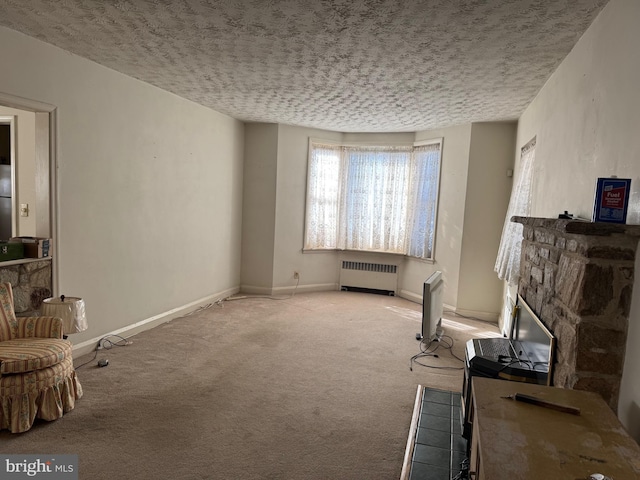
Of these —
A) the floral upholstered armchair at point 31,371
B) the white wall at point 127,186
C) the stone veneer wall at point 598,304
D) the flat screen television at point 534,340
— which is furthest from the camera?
the white wall at point 127,186

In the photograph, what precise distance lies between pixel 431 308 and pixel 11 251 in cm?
349

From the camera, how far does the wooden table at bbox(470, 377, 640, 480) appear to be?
4.08 feet

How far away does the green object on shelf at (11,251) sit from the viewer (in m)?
3.00

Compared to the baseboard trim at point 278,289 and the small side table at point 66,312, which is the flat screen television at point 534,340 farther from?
the baseboard trim at point 278,289

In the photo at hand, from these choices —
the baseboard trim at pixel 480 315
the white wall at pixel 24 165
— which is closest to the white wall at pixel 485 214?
the baseboard trim at pixel 480 315

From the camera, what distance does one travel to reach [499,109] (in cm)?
462

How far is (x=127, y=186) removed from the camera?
4094 mm

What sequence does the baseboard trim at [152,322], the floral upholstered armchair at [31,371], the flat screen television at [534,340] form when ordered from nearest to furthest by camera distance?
the flat screen television at [534,340]
the floral upholstered armchair at [31,371]
the baseboard trim at [152,322]

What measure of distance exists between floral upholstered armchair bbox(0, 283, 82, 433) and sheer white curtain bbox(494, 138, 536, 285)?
3.64 meters

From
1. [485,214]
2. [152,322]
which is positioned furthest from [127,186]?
[485,214]

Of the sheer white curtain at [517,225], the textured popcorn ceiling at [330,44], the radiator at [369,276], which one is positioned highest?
the textured popcorn ceiling at [330,44]

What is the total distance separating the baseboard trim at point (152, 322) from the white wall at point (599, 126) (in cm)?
382

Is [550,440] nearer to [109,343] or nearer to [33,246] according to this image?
[33,246]

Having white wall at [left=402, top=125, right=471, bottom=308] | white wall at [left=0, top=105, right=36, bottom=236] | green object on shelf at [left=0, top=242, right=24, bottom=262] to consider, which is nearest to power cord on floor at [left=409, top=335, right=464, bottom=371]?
white wall at [left=402, top=125, right=471, bottom=308]
